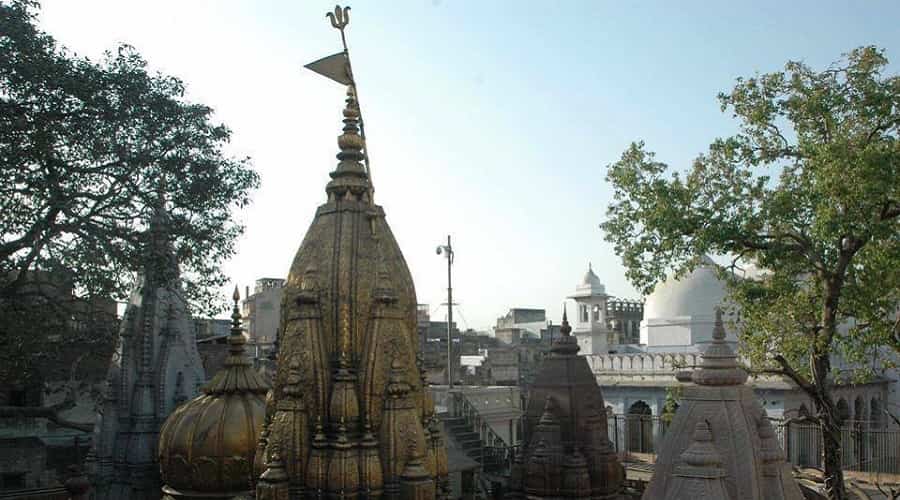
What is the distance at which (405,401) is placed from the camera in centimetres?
821

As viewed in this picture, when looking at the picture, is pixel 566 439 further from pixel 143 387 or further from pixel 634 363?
pixel 634 363

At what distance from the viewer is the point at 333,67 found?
9594mm

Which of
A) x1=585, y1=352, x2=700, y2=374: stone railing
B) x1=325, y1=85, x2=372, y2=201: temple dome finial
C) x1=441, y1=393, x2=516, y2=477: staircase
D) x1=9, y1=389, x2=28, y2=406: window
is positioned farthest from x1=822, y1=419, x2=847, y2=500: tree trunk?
x1=9, y1=389, x2=28, y2=406: window

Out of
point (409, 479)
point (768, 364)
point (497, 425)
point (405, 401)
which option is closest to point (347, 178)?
point (405, 401)

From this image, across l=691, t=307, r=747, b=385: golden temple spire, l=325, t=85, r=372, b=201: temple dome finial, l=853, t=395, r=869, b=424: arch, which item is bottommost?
l=853, t=395, r=869, b=424: arch

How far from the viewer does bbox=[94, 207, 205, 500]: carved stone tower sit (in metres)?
15.8

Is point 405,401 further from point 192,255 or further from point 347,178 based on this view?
point 192,255

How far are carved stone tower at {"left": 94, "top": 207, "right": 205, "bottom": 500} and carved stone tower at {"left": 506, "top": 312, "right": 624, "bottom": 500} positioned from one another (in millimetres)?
6817

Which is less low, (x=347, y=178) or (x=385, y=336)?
(x=347, y=178)

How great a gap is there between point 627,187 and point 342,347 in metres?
6.26

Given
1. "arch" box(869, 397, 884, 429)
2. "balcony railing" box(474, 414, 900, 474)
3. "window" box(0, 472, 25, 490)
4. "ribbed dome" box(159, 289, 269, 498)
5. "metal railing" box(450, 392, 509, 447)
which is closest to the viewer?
"ribbed dome" box(159, 289, 269, 498)

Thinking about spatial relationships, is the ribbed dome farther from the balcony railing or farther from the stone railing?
the stone railing

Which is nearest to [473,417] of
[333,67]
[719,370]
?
[333,67]

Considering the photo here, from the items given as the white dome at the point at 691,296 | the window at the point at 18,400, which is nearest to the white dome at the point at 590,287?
the white dome at the point at 691,296
